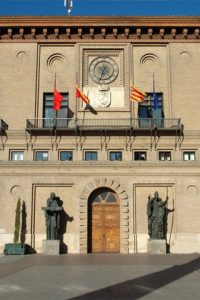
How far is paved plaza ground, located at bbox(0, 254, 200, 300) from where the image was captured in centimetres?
1232

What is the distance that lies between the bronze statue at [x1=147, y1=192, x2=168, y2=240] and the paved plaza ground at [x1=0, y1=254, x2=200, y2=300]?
4060 millimetres

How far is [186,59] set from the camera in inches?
1281

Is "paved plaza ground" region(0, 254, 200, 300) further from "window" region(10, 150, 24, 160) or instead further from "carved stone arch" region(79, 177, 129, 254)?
"window" region(10, 150, 24, 160)

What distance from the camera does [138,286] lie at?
44.9 ft

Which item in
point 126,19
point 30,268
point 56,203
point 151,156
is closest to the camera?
point 30,268

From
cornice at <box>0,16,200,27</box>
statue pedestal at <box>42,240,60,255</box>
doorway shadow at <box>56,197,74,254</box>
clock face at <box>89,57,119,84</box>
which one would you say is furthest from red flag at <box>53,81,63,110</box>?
statue pedestal at <box>42,240,60,255</box>

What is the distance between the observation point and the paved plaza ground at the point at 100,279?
12320mm

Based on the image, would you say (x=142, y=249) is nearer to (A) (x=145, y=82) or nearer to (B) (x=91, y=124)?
(B) (x=91, y=124)

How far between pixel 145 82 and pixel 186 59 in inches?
142

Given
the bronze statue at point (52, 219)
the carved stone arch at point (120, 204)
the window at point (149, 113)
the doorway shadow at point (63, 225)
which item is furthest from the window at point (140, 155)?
the bronze statue at point (52, 219)

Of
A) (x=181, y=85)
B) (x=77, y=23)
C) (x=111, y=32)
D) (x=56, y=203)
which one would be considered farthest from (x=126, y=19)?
(x=56, y=203)

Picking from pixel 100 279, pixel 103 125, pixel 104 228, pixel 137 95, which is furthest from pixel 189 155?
pixel 100 279

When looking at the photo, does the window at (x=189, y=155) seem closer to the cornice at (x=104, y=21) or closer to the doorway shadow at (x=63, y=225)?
the doorway shadow at (x=63, y=225)

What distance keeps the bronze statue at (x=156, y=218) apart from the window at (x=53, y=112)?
30.5ft
